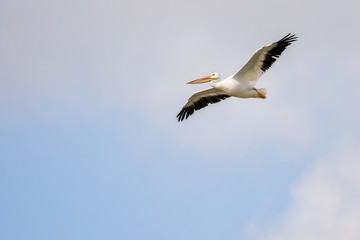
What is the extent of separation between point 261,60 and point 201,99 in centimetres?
286

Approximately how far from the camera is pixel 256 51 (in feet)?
62.6

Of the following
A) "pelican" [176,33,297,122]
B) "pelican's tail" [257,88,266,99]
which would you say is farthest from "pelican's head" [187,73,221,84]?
"pelican's tail" [257,88,266,99]

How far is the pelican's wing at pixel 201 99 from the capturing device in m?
21.4

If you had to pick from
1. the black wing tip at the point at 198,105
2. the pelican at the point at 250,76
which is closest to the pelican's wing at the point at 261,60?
the pelican at the point at 250,76

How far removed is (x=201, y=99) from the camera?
21719 mm

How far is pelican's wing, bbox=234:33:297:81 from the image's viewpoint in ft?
62.7

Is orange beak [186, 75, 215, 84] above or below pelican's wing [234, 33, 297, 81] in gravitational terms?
above

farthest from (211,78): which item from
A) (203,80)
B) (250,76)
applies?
(250,76)

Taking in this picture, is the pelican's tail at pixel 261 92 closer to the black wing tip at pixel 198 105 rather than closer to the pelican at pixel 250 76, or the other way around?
the pelican at pixel 250 76

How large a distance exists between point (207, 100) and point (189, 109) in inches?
28.4

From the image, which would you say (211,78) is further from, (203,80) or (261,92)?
(261,92)

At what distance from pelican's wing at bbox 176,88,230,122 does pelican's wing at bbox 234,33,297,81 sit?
63.9 inches

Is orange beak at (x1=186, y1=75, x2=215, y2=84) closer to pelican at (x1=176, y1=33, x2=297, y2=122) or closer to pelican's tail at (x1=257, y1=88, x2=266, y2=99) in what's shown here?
pelican at (x1=176, y1=33, x2=297, y2=122)

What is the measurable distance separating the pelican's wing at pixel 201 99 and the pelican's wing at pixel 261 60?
162 centimetres
